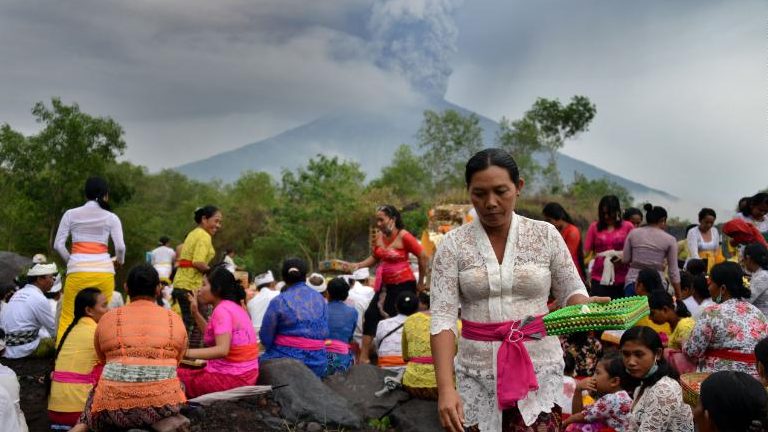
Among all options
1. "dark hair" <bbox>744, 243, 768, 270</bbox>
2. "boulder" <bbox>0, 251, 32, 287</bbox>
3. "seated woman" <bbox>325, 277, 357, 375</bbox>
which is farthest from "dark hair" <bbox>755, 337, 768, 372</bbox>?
"boulder" <bbox>0, 251, 32, 287</bbox>

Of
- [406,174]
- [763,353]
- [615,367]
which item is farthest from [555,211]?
[406,174]

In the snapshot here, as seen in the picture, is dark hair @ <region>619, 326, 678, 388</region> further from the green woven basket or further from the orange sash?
the orange sash

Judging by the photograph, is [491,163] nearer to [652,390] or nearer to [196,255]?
[652,390]

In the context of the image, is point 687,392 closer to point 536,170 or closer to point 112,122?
point 112,122

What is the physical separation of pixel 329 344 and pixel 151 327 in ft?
9.18

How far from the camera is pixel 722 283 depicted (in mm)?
5191

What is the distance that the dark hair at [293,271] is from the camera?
6.96m

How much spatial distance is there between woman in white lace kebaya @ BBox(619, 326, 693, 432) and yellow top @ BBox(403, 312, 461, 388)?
216cm

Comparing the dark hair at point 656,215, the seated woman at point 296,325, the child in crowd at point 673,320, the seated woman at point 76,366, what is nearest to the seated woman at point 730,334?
the child in crowd at point 673,320

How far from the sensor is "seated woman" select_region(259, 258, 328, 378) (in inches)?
267

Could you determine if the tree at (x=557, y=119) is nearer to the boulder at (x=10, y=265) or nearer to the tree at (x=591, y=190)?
the tree at (x=591, y=190)

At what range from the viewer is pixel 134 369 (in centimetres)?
482

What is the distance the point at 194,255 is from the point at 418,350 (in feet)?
10.5

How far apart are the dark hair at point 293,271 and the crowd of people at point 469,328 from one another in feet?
0.06
